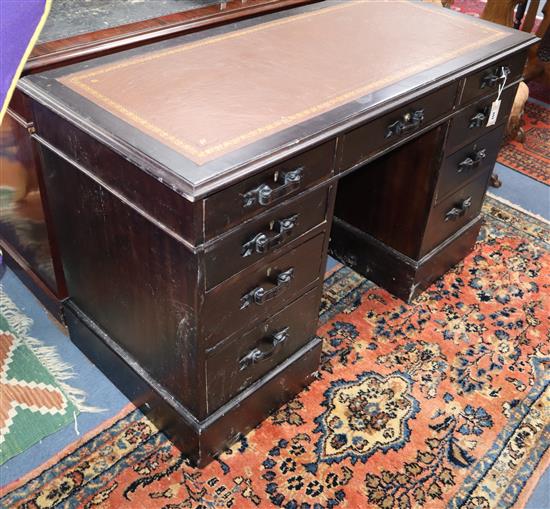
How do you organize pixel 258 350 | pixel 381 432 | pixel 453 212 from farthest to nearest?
pixel 453 212 < pixel 381 432 < pixel 258 350

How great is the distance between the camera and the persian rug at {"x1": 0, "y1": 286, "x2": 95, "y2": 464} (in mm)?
1725

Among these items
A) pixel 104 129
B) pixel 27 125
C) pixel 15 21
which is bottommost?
pixel 27 125

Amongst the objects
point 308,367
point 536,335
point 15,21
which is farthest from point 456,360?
point 15,21

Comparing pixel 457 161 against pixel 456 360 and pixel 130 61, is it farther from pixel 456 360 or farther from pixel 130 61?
pixel 130 61

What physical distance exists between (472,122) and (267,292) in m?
0.93

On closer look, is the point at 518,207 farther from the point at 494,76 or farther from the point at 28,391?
the point at 28,391

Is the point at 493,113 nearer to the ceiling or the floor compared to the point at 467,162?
nearer to the ceiling

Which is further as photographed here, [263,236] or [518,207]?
[518,207]

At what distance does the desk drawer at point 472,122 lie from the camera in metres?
1.89

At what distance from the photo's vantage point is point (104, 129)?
4.25 feet

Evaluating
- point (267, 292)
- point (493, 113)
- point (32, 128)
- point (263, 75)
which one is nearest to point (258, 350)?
point (267, 292)

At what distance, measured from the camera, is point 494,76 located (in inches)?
73.7

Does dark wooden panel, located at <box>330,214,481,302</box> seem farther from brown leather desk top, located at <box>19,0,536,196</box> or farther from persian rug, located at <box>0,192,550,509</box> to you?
brown leather desk top, located at <box>19,0,536,196</box>

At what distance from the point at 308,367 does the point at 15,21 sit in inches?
46.1
